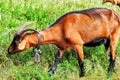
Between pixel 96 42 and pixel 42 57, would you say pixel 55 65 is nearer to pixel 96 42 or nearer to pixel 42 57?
pixel 42 57

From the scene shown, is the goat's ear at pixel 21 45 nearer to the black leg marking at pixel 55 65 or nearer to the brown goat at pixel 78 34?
the brown goat at pixel 78 34

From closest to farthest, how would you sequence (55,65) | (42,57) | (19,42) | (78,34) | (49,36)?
(19,42), (49,36), (78,34), (55,65), (42,57)

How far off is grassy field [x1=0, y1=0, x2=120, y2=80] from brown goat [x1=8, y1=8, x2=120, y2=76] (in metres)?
0.24

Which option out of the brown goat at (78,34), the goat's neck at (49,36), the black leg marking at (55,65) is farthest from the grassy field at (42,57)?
the goat's neck at (49,36)

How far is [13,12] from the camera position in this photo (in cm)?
1288

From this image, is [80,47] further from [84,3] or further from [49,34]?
[84,3]

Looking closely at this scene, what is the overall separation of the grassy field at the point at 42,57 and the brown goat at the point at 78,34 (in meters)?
0.24

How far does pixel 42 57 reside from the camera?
11.2 metres

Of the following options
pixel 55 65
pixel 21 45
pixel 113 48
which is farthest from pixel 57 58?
pixel 113 48

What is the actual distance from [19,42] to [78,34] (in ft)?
4.64

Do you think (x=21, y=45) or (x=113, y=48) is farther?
(x=113, y=48)

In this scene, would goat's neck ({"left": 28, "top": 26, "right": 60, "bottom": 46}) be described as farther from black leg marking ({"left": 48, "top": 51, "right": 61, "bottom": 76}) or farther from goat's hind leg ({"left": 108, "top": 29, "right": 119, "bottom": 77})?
goat's hind leg ({"left": 108, "top": 29, "right": 119, "bottom": 77})

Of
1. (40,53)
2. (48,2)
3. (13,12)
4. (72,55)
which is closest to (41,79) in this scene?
(40,53)

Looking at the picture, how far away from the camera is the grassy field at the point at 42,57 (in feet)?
34.8
